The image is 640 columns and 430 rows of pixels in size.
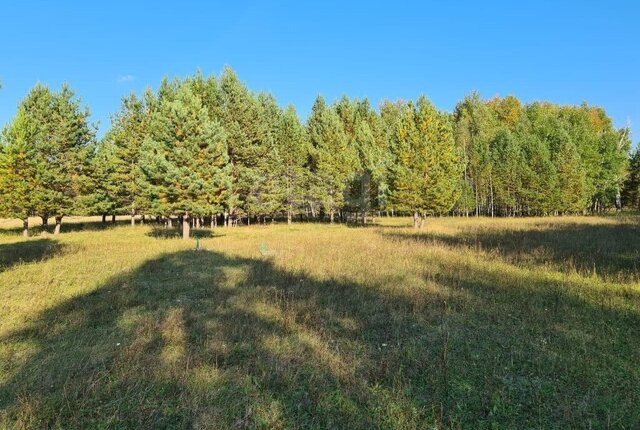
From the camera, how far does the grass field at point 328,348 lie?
4.27 m

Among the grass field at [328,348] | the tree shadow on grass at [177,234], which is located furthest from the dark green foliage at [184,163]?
the grass field at [328,348]

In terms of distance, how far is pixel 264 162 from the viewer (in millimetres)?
40312

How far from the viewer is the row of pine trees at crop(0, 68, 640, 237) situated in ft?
84.7

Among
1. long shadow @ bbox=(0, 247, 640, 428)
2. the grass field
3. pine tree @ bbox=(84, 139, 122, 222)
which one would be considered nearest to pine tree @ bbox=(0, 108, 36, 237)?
pine tree @ bbox=(84, 139, 122, 222)

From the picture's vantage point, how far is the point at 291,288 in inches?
404

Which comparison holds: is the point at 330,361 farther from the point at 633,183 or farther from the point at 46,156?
the point at 633,183

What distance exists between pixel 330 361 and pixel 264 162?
36167mm

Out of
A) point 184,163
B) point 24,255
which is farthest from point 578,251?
point 24,255

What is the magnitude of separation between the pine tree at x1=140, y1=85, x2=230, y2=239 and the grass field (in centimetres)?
1269

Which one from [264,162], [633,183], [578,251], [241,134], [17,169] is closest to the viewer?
[578,251]

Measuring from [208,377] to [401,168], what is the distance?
30.0 m

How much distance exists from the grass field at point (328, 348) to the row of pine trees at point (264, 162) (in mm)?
15050

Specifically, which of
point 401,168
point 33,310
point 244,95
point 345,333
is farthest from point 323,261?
point 244,95

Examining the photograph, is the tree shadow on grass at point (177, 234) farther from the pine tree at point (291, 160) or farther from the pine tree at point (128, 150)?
the pine tree at point (291, 160)
